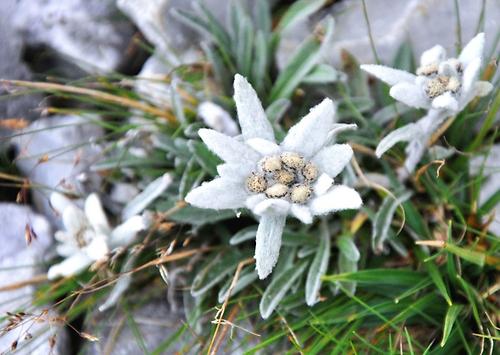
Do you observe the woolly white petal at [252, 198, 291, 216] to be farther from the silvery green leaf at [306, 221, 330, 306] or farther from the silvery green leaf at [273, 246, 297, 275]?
the silvery green leaf at [273, 246, 297, 275]

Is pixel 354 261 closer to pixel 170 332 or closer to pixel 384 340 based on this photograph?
pixel 384 340

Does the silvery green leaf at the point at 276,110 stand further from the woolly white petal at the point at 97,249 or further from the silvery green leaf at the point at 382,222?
the woolly white petal at the point at 97,249

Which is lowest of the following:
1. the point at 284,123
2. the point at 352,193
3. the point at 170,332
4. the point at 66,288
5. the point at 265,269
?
the point at 170,332

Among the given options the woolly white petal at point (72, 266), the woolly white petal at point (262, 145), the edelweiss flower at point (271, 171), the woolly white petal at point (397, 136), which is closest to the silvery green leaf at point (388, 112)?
the woolly white petal at point (397, 136)

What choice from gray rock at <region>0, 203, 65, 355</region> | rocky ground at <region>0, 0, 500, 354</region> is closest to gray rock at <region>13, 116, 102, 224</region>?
rocky ground at <region>0, 0, 500, 354</region>

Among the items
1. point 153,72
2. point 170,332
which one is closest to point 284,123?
point 153,72
